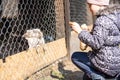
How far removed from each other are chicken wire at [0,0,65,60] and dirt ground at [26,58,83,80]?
356mm

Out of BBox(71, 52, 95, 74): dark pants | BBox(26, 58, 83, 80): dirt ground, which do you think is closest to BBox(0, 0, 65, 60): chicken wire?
BBox(26, 58, 83, 80): dirt ground

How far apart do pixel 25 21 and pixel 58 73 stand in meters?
0.77

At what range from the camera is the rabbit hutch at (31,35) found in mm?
→ 3756

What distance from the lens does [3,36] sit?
12.6 feet

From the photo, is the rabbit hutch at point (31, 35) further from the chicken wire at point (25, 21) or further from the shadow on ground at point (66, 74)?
the shadow on ground at point (66, 74)

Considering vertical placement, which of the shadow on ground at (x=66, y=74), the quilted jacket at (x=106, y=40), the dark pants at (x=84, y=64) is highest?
the quilted jacket at (x=106, y=40)

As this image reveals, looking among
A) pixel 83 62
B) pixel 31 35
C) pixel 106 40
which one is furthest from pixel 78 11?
pixel 106 40

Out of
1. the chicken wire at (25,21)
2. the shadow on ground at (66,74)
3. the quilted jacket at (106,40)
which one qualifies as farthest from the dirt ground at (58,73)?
the quilted jacket at (106,40)

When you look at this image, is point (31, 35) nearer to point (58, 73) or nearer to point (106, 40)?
point (58, 73)

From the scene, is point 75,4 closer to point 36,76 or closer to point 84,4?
point 84,4

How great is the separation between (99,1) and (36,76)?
1424 mm

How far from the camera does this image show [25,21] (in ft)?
13.9

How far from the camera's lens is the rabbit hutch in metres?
3.76

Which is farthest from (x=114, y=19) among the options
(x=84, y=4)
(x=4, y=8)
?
Answer: (x=84, y=4)
